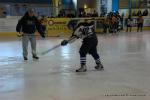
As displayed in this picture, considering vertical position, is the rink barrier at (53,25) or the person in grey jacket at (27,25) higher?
the person in grey jacket at (27,25)

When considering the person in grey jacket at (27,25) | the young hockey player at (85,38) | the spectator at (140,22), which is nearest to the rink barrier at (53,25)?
the spectator at (140,22)

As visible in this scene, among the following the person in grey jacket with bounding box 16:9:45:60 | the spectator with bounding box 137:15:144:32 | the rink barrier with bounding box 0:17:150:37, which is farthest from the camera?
the spectator with bounding box 137:15:144:32

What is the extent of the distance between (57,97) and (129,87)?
1.65 metres

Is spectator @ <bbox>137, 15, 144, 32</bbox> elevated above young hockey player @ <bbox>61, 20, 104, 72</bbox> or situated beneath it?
situated beneath

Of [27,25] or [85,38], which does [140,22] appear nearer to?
[27,25]

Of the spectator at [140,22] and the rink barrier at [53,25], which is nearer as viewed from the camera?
the rink barrier at [53,25]

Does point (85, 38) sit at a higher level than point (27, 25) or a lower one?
lower

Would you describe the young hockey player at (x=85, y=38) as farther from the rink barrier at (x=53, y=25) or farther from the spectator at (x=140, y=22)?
the spectator at (x=140, y=22)

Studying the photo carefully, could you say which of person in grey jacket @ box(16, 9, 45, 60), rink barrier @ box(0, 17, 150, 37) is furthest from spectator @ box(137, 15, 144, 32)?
person in grey jacket @ box(16, 9, 45, 60)

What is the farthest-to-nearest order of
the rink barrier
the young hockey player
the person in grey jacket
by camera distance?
the rink barrier → the person in grey jacket → the young hockey player

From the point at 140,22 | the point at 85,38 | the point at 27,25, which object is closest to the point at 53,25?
the point at 140,22

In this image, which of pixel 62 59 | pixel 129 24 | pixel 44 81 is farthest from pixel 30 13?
pixel 129 24

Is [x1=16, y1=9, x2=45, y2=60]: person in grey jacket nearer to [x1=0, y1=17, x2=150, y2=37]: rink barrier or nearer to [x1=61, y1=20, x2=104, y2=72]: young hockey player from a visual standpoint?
[x1=61, y1=20, x2=104, y2=72]: young hockey player

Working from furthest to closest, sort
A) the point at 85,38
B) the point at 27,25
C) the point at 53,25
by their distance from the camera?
the point at 53,25
the point at 27,25
the point at 85,38
